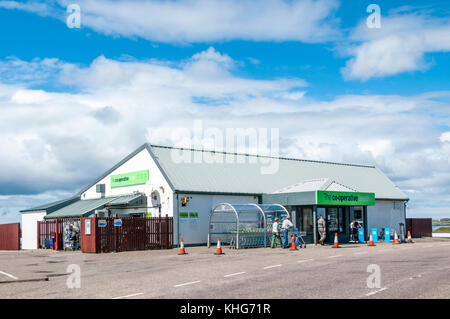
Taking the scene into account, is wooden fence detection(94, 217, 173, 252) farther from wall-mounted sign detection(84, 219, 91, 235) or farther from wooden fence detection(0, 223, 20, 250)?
wooden fence detection(0, 223, 20, 250)

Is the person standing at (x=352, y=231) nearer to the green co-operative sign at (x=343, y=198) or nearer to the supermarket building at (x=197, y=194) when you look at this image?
the supermarket building at (x=197, y=194)

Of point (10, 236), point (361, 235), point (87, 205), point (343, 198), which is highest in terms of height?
point (343, 198)

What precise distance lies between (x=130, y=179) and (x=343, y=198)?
14532 millimetres

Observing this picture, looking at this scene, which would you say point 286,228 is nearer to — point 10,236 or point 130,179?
point 130,179

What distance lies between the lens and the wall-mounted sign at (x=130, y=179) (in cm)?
3512

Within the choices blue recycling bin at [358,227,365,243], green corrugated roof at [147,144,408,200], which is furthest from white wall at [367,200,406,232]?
blue recycling bin at [358,227,365,243]

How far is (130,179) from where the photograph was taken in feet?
120

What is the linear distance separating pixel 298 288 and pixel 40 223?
2854 centimetres

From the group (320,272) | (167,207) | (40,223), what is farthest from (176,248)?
(320,272)

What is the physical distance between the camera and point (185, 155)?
37594mm

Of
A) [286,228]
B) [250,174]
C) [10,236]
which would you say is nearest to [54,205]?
[10,236]

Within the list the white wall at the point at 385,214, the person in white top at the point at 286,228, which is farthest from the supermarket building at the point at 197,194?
the person in white top at the point at 286,228
